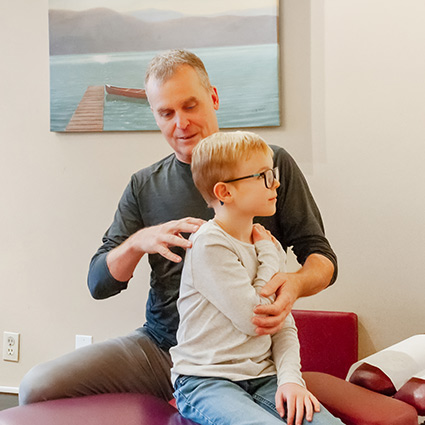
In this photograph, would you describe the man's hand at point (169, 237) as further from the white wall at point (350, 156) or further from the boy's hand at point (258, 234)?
the white wall at point (350, 156)

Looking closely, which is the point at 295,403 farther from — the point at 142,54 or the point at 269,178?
the point at 142,54

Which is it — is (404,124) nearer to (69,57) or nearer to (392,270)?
(392,270)

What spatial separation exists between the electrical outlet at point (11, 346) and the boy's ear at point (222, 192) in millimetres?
1782

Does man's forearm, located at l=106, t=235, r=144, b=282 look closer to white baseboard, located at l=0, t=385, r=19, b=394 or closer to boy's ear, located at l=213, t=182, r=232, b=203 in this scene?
boy's ear, located at l=213, t=182, r=232, b=203

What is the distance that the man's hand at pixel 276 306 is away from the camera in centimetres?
124

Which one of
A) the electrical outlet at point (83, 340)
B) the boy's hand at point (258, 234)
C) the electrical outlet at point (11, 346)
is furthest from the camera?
the electrical outlet at point (11, 346)

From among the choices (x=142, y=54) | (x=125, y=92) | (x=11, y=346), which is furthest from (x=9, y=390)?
(x=142, y=54)

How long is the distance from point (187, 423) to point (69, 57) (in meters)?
1.83

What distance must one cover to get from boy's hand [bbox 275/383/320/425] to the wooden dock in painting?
1651 mm

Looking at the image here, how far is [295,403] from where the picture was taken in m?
1.18

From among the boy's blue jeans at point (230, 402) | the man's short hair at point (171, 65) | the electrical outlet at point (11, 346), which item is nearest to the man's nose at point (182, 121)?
the man's short hair at point (171, 65)

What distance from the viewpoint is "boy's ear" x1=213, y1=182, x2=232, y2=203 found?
132 centimetres

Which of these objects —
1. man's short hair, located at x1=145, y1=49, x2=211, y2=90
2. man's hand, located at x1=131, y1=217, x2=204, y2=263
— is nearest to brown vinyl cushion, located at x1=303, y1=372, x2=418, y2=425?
man's hand, located at x1=131, y1=217, x2=204, y2=263

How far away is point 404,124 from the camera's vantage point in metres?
2.20
